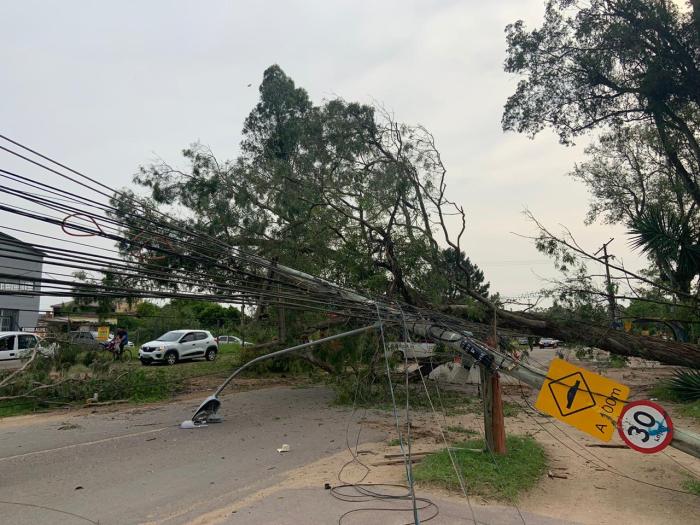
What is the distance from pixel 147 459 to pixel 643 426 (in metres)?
6.59

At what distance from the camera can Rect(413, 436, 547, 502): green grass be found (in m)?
6.30

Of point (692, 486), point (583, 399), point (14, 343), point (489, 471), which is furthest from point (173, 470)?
point (14, 343)

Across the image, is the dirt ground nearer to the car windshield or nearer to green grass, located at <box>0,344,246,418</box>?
green grass, located at <box>0,344,246,418</box>

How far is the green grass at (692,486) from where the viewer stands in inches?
252

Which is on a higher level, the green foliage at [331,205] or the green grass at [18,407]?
the green foliage at [331,205]

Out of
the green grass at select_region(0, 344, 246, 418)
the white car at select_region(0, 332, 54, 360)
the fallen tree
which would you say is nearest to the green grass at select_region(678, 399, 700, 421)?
the fallen tree

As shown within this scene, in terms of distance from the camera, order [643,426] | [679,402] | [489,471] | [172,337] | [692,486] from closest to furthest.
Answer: [643,426] → [692,486] → [489,471] → [679,402] → [172,337]

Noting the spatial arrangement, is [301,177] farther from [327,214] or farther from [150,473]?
[150,473]

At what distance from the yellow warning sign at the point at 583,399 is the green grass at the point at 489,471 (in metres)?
1.13

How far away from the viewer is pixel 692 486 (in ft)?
21.7

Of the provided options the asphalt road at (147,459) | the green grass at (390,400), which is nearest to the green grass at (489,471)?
the asphalt road at (147,459)

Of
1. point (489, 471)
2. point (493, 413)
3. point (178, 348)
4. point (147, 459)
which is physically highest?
point (178, 348)

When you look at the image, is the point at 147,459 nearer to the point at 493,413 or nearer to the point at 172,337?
the point at 493,413

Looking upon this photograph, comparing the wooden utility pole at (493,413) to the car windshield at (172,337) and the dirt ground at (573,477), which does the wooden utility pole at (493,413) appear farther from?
the car windshield at (172,337)
